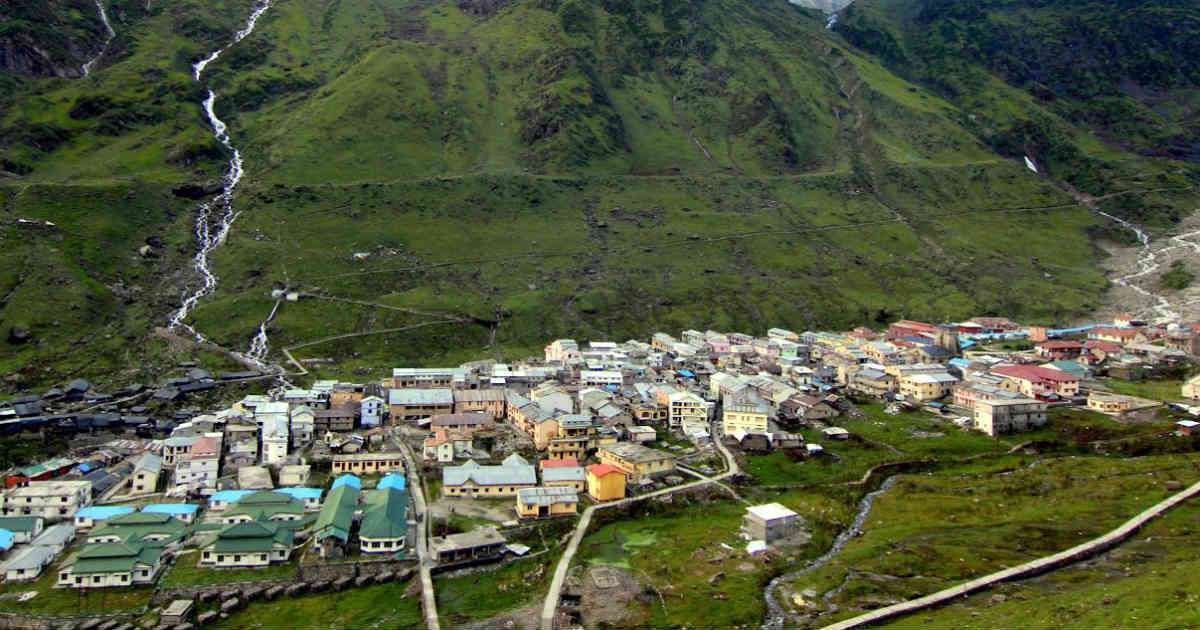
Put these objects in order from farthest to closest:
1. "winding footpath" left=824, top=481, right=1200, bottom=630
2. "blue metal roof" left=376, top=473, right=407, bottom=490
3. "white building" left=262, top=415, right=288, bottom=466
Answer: "white building" left=262, top=415, right=288, bottom=466 → "blue metal roof" left=376, top=473, right=407, bottom=490 → "winding footpath" left=824, top=481, right=1200, bottom=630

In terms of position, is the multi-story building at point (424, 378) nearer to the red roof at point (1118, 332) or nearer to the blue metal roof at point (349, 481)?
the blue metal roof at point (349, 481)

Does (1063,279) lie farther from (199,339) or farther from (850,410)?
(199,339)

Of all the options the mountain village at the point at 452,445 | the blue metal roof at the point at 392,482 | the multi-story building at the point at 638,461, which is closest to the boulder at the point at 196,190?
the mountain village at the point at 452,445

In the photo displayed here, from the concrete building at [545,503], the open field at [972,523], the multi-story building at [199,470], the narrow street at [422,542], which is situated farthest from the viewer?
the multi-story building at [199,470]

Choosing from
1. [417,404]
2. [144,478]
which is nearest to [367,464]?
[417,404]

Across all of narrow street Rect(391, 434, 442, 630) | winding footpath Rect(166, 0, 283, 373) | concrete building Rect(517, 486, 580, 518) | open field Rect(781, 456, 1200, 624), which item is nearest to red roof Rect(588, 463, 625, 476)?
Answer: concrete building Rect(517, 486, 580, 518)

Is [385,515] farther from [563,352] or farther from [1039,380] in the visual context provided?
[1039,380]

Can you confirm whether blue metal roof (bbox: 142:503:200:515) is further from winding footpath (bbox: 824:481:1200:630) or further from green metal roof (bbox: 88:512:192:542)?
winding footpath (bbox: 824:481:1200:630)
